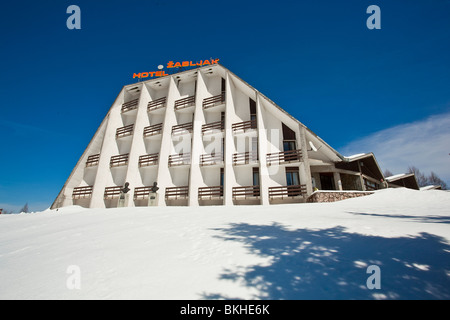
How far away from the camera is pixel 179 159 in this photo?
21.1 meters

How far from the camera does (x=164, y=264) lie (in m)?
4.41

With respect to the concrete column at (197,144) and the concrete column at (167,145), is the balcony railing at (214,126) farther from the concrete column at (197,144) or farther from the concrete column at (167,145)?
the concrete column at (167,145)

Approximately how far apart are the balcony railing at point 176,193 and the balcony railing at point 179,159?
8.44ft

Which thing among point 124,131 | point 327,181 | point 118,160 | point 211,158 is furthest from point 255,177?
point 124,131

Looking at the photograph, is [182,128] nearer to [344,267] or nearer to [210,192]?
[210,192]

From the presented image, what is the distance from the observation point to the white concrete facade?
18219 mm

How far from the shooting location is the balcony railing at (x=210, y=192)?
736 inches

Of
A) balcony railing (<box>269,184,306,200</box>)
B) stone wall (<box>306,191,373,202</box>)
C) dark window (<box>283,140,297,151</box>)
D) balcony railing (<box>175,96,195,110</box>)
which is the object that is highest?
balcony railing (<box>175,96,195,110</box>)

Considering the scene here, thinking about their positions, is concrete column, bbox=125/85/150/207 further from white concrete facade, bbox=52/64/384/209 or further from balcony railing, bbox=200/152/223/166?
balcony railing, bbox=200/152/223/166

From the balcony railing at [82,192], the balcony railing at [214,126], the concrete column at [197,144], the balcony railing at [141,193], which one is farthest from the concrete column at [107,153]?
the balcony railing at [214,126]

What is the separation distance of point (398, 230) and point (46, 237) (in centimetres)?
1232

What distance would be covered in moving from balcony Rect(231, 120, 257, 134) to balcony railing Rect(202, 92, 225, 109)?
3.09 m

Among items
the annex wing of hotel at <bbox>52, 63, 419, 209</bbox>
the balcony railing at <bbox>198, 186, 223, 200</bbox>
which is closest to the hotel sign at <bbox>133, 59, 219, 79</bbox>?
the annex wing of hotel at <bbox>52, 63, 419, 209</bbox>
